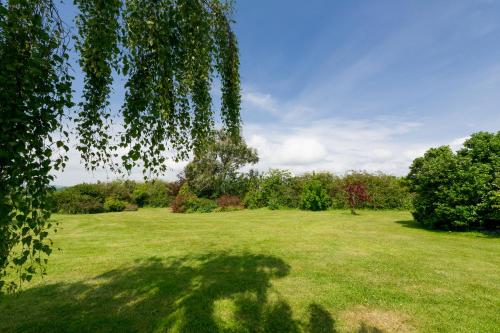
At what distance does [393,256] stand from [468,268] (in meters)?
1.71

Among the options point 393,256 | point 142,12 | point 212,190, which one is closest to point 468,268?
point 393,256

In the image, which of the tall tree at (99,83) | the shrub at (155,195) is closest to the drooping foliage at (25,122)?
the tall tree at (99,83)

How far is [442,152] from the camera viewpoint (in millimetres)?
13273

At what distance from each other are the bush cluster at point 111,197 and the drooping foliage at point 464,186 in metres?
16.5

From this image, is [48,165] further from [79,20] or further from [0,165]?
[79,20]

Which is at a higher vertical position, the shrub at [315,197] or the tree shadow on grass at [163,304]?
the shrub at [315,197]

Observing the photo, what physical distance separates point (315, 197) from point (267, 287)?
17.1 m

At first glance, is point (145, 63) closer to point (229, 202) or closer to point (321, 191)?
point (321, 191)

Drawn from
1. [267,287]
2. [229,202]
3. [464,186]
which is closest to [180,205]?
[229,202]

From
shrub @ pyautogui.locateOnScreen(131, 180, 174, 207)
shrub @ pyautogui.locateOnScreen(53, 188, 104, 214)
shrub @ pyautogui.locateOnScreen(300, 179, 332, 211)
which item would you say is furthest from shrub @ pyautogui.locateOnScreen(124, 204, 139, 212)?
shrub @ pyautogui.locateOnScreen(300, 179, 332, 211)

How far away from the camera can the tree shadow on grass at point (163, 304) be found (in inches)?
182

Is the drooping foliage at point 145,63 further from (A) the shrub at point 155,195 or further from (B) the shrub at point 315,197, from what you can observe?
(A) the shrub at point 155,195

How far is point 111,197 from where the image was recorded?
26219 millimetres

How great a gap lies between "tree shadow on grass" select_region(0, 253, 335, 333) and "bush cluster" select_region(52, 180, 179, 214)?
13.7 metres
